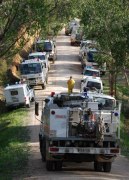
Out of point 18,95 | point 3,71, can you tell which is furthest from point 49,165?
→ point 3,71

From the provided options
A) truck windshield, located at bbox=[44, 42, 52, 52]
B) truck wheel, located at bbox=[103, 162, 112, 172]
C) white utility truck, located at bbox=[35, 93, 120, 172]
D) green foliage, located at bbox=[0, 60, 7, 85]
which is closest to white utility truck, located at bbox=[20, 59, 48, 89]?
green foliage, located at bbox=[0, 60, 7, 85]

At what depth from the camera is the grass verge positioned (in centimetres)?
2245

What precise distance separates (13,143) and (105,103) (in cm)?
929

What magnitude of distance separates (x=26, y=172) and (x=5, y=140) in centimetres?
1084

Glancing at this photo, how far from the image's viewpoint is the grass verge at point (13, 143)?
2245 cm

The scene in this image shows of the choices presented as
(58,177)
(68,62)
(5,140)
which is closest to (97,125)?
(58,177)

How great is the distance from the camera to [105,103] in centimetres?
2106

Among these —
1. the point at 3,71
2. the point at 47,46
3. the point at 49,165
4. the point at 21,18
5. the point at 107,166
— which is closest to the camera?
the point at 49,165

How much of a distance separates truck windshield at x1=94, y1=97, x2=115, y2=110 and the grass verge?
355cm

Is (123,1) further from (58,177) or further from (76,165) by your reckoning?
(58,177)

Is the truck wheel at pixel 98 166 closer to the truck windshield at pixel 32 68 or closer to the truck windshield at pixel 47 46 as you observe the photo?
the truck windshield at pixel 32 68

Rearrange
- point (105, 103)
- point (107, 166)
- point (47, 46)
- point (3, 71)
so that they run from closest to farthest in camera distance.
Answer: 1. point (105, 103)
2. point (107, 166)
3. point (3, 71)
4. point (47, 46)

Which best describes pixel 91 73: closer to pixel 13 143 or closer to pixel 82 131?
pixel 13 143

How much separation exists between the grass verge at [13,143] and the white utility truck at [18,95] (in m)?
0.83
